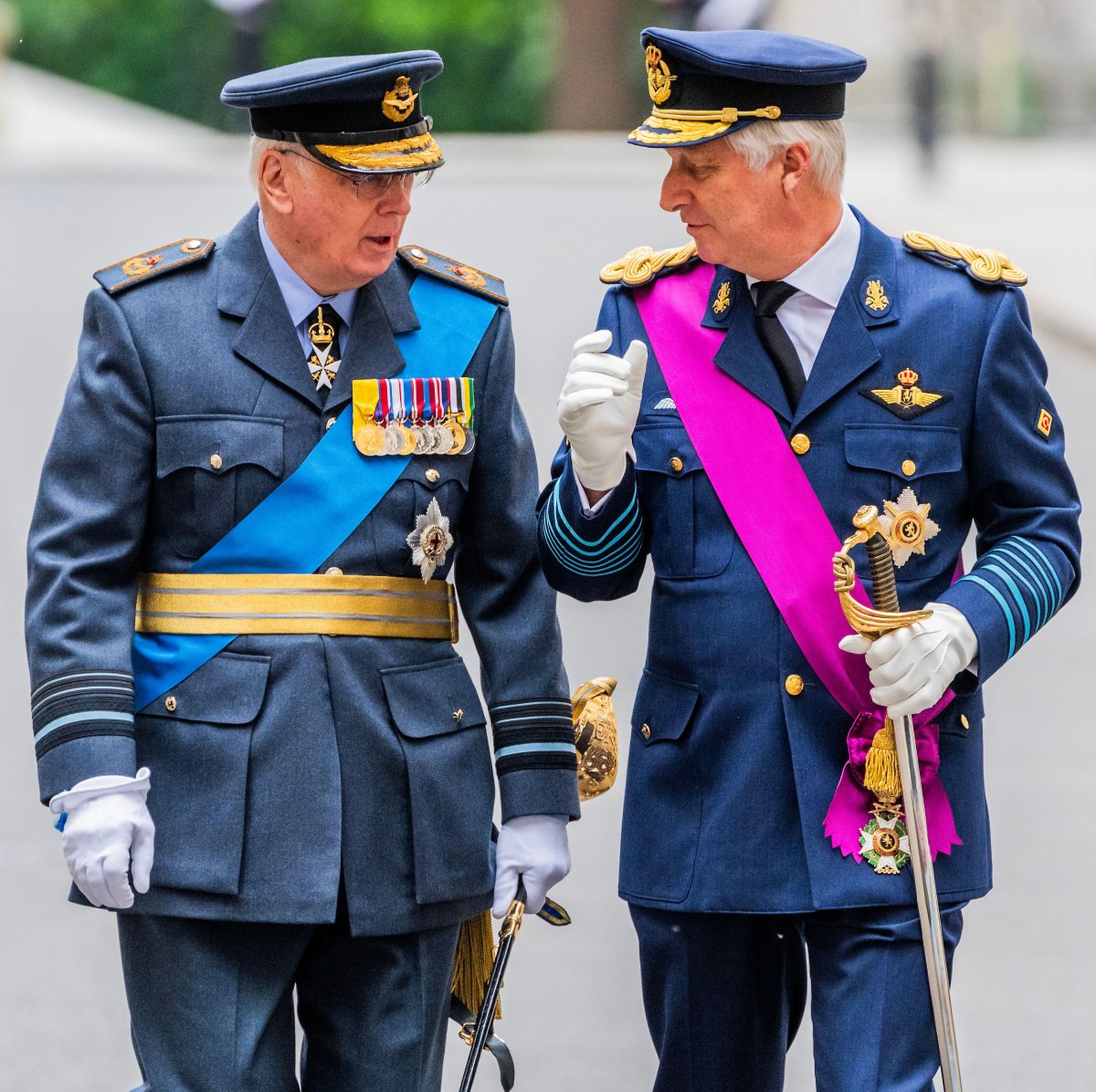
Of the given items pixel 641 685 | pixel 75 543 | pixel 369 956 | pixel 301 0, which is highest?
pixel 75 543

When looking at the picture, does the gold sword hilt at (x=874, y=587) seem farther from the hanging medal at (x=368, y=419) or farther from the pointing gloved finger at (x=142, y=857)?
the pointing gloved finger at (x=142, y=857)

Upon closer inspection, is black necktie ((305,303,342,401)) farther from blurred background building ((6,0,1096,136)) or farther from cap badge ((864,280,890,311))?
blurred background building ((6,0,1096,136))

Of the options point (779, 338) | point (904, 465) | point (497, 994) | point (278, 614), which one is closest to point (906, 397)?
point (904, 465)

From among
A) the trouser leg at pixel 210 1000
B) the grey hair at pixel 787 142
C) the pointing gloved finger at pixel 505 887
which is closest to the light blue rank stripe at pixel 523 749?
the pointing gloved finger at pixel 505 887

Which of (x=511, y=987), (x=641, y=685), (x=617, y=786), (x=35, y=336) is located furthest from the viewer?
(x=35, y=336)

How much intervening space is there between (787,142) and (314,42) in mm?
33575

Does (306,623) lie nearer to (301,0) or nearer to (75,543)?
(75,543)

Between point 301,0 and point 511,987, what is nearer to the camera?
point 511,987

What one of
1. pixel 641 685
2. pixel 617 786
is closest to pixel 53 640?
pixel 641 685

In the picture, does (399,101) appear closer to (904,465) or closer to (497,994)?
(904,465)

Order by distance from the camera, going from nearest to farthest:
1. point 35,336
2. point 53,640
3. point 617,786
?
point 53,640 < point 617,786 < point 35,336

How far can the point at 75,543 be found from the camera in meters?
3.48

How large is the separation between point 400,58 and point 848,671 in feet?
3.59

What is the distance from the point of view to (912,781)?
11.4 ft
